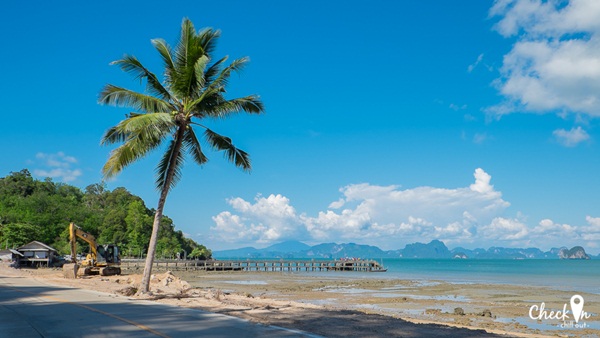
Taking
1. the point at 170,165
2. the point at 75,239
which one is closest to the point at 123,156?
the point at 170,165

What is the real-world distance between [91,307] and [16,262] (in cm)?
4594

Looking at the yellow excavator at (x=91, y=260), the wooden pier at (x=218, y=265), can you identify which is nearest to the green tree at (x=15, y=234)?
the wooden pier at (x=218, y=265)

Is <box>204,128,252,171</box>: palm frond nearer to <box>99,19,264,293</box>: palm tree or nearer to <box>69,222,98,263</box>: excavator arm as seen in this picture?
<box>99,19,264,293</box>: palm tree

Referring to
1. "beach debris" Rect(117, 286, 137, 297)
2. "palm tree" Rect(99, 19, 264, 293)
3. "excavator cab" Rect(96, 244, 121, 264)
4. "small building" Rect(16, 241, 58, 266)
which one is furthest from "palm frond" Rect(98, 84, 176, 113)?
"small building" Rect(16, 241, 58, 266)

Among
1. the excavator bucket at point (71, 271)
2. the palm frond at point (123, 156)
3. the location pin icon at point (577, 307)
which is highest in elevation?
the palm frond at point (123, 156)

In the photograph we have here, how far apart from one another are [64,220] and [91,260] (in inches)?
2032

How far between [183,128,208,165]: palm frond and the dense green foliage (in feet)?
186

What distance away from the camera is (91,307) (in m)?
16.0

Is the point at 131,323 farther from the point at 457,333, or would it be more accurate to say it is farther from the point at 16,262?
the point at 16,262

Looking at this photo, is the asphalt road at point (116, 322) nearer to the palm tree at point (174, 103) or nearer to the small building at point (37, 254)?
the palm tree at point (174, 103)

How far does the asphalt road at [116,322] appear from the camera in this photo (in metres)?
10.9

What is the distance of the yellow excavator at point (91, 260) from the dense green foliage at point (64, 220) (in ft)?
A: 107

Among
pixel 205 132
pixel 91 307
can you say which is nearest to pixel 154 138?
pixel 205 132

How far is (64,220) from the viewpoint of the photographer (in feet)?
280
